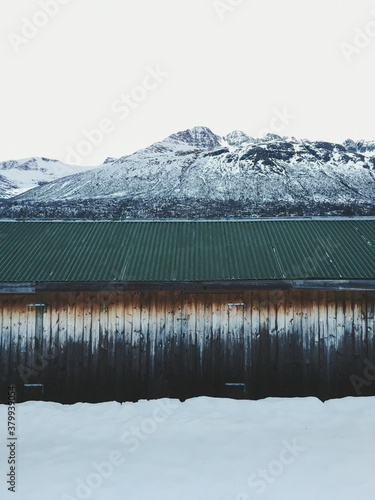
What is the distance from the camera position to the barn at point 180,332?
7.96 meters

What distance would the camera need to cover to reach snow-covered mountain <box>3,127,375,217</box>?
42.7 m

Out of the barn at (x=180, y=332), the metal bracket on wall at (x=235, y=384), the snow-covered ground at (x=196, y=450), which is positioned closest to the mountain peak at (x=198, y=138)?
the barn at (x=180, y=332)

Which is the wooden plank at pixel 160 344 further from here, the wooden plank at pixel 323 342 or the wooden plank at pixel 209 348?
the wooden plank at pixel 323 342

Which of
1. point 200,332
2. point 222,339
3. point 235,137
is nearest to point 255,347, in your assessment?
point 222,339

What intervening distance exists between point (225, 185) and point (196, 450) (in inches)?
2054

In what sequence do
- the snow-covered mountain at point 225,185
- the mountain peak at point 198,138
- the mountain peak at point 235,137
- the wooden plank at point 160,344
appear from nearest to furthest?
the wooden plank at point 160,344 → the snow-covered mountain at point 225,185 → the mountain peak at point 198,138 → the mountain peak at point 235,137

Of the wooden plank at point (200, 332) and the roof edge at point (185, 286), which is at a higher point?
the roof edge at point (185, 286)

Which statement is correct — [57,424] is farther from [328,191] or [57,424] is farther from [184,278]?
[328,191]

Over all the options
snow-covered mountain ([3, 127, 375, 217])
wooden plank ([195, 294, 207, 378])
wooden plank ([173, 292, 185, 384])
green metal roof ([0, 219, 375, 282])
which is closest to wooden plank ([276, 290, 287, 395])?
green metal roof ([0, 219, 375, 282])

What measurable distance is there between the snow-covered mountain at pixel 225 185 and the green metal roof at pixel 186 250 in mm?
26441

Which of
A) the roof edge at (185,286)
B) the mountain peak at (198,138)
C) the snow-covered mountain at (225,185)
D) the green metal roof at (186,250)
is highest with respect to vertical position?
the mountain peak at (198,138)

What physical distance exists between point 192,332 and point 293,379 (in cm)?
271

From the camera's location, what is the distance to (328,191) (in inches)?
2094

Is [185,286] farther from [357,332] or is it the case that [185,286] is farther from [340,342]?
[357,332]
